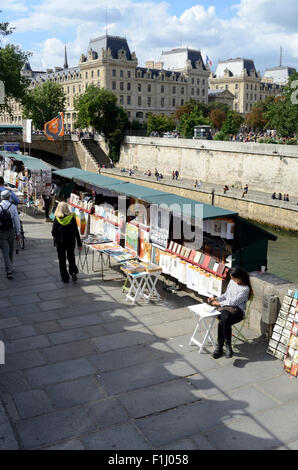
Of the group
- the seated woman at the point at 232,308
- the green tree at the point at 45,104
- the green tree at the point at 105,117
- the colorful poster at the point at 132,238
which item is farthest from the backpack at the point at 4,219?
the green tree at the point at 45,104

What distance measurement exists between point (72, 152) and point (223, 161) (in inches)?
1036

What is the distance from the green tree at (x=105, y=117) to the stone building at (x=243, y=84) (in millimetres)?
77779

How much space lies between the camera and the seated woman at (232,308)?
633 cm

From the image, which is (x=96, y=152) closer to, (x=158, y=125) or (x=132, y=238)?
(x=158, y=125)

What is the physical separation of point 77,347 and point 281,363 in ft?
9.30

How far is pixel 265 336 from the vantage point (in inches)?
276

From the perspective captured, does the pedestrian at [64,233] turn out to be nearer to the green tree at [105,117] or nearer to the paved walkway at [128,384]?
the paved walkway at [128,384]

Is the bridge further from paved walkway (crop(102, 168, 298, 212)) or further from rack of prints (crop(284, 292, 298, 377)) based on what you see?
rack of prints (crop(284, 292, 298, 377))

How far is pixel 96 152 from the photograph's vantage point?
6231 cm

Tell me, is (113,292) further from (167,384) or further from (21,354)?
(167,384)

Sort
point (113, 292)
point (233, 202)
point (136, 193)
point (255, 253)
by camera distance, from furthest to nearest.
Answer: point (233, 202)
point (136, 193)
point (113, 292)
point (255, 253)

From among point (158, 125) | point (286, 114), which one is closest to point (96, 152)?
point (158, 125)
